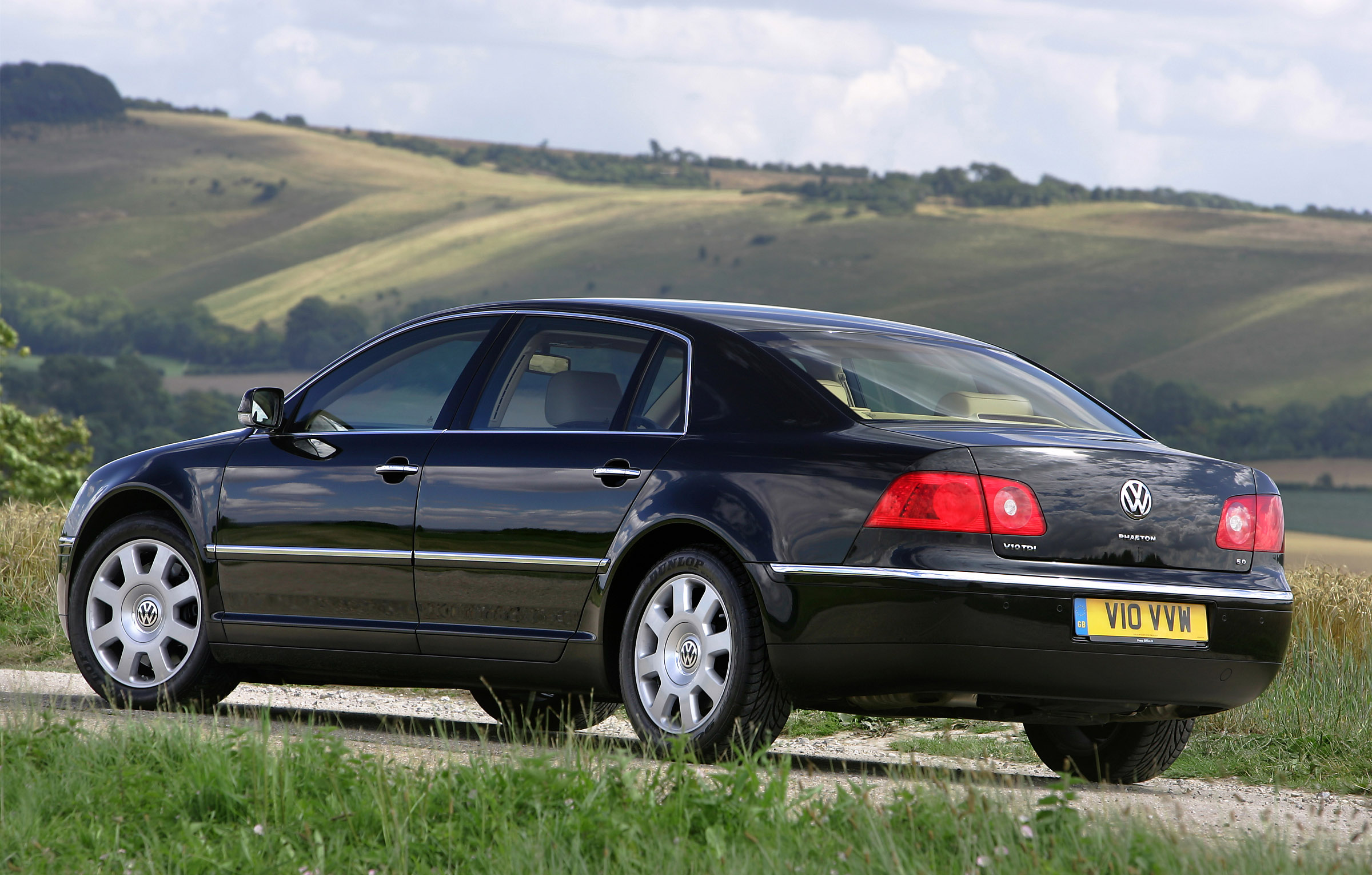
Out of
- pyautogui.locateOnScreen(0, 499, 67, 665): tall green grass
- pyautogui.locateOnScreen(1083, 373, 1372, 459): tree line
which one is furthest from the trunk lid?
pyautogui.locateOnScreen(1083, 373, 1372, 459): tree line

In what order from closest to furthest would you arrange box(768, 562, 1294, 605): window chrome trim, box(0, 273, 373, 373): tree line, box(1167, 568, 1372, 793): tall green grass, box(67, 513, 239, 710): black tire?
box(768, 562, 1294, 605): window chrome trim
box(1167, 568, 1372, 793): tall green grass
box(67, 513, 239, 710): black tire
box(0, 273, 373, 373): tree line

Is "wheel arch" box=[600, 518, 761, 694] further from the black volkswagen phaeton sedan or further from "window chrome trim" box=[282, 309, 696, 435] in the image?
"window chrome trim" box=[282, 309, 696, 435]

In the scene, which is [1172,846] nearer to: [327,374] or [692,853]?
[692,853]

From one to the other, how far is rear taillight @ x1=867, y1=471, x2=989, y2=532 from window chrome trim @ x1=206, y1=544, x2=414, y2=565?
6.75 ft

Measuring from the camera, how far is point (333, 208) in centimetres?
18388

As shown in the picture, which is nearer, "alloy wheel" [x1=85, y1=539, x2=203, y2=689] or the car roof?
the car roof

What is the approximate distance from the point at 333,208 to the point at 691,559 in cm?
18330

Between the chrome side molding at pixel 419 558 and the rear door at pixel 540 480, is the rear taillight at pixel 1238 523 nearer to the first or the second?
the rear door at pixel 540 480

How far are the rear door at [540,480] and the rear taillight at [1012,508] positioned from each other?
1.21 m

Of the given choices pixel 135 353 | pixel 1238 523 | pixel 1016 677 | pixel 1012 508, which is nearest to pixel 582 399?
pixel 1012 508

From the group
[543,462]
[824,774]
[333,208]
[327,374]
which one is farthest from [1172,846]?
[333,208]

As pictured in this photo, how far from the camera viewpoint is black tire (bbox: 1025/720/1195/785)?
662 centimetres

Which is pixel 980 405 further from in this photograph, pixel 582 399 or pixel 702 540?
pixel 582 399

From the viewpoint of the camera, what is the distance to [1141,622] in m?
5.49
